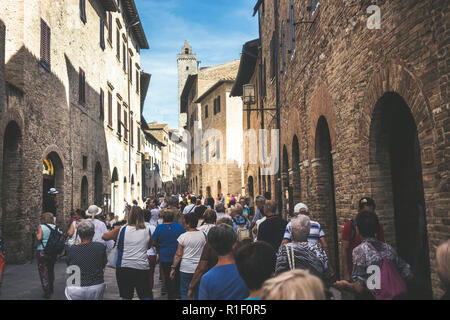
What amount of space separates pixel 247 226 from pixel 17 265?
5616 mm

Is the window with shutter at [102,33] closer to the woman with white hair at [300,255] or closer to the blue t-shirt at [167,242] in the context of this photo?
the blue t-shirt at [167,242]

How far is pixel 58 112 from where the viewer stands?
1249 cm

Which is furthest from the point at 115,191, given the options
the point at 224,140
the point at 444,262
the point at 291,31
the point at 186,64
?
the point at 186,64

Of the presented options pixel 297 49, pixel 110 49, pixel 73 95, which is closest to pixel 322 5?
pixel 297 49

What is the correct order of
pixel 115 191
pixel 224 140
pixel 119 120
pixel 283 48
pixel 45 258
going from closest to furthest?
pixel 45 258 < pixel 283 48 < pixel 115 191 < pixel 119 120 < pixel 224 140

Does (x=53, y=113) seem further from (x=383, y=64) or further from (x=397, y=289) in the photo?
(x=397, y=289)

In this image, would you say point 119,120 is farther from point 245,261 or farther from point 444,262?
point 444,262

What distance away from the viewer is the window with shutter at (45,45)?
37.0 ft

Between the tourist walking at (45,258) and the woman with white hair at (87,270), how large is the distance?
301 centimetres

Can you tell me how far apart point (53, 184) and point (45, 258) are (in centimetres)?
609

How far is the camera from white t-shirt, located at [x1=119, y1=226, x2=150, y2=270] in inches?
201

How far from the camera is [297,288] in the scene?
1735 millimetres

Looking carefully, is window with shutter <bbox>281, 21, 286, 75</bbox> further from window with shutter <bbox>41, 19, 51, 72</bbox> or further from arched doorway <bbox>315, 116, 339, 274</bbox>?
window with shutter <bbox>41, 19, 51, 72</bbox>

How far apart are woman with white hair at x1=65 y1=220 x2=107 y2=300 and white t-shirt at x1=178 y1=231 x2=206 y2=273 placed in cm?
107
